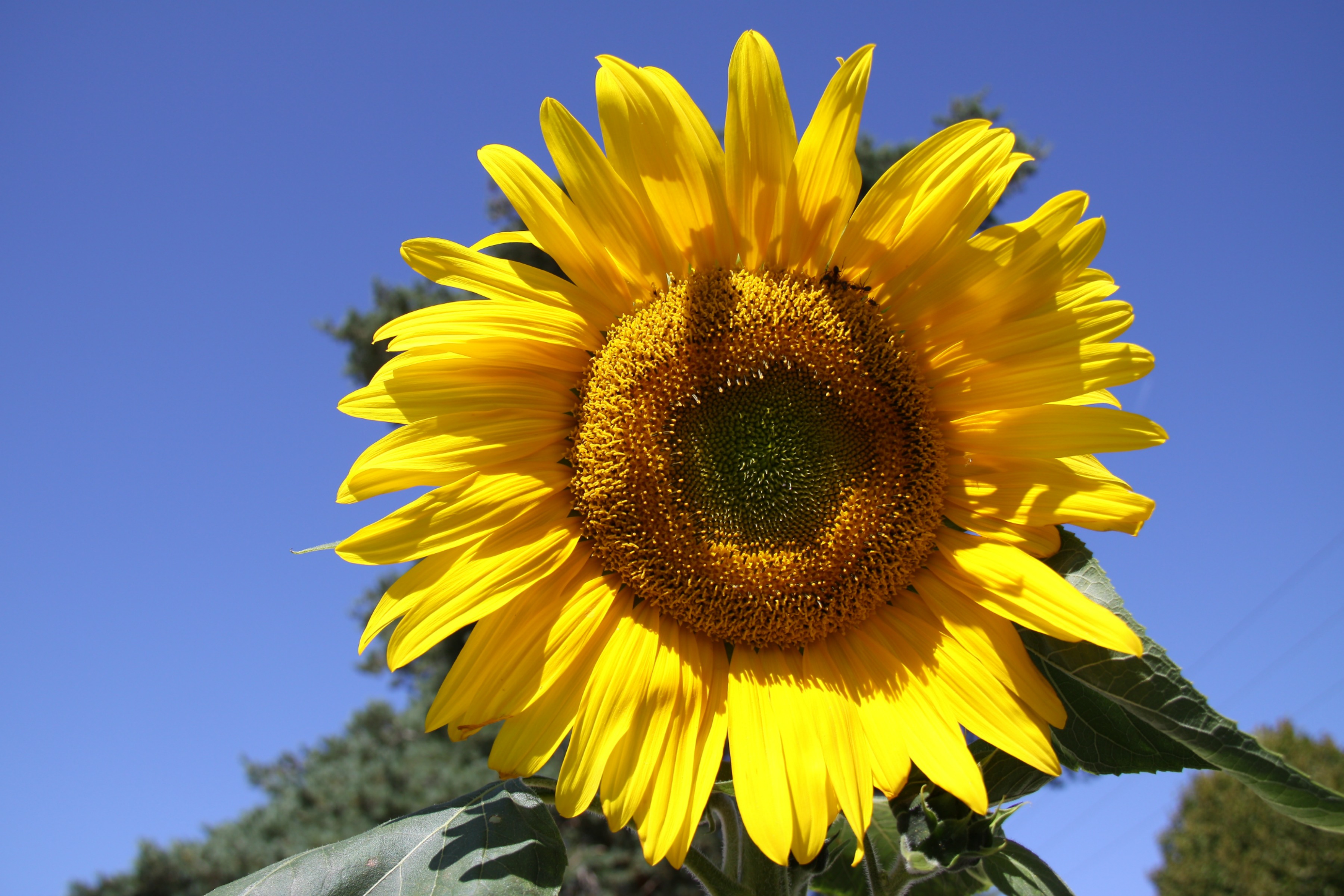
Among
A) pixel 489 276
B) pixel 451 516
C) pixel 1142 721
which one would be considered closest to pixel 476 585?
pixel 451 516

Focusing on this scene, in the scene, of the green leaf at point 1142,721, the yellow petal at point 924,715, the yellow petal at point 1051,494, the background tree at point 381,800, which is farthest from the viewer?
the background tree at point 381,800

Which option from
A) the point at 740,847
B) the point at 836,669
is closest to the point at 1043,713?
the point at 836,669

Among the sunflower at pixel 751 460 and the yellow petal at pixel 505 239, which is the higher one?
the yellow petal at pixel 505 239

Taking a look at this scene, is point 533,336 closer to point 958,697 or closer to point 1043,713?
point 958,697

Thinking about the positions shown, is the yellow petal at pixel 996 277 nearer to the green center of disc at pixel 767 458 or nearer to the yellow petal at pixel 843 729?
the green center of disc at pixel 767 458

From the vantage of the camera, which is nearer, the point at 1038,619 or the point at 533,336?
the point at 1038,619

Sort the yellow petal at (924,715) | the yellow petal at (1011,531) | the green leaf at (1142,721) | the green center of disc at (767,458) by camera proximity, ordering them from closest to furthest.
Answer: the green leaf at (1142,721)
the yellow petal at (924,715)
the yellow petal at (1011,531)
the green center of disc at (767,458)

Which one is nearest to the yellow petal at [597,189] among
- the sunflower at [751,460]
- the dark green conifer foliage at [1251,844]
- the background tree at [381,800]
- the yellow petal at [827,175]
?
the sunflower at [751,460]
